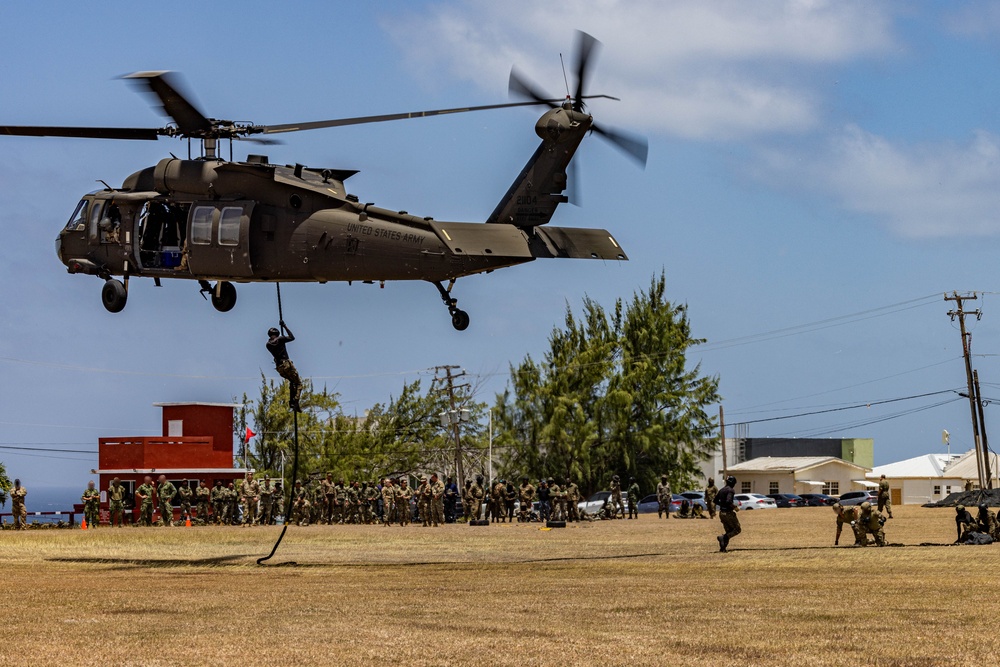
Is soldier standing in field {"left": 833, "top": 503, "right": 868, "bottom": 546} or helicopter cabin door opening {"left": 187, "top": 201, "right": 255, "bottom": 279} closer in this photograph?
helicopter cabin door opening {"left": 187, "top": 201, "right": 255, "bottom": 279}

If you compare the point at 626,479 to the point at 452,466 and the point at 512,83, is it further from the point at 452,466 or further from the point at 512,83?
the point at 512,83

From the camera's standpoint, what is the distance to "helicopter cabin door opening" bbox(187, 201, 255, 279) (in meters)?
25.0

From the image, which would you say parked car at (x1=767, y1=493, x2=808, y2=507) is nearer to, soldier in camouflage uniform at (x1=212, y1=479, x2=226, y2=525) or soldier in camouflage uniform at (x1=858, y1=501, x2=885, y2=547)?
soldier in camouflage uniform at (x1=212, y1=479, x2=226, y2=525)

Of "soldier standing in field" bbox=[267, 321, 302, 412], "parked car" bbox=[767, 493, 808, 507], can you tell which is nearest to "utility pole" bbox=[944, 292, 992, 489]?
"parked car" bbox=[767, 493, 808, 507]

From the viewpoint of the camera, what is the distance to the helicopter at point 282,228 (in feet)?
81.4

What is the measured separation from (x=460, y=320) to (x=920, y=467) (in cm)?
8134

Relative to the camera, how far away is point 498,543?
3042cm

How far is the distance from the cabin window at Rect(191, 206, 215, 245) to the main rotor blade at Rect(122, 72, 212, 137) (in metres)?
1.50

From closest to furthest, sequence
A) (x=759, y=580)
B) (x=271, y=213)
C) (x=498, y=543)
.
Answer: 1. (x=759, y=580)
2. (x=271, y=213)
3. (x=498, y=543)

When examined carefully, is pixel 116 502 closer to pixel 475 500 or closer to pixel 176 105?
pixel 475 500

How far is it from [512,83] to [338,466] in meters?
55.2

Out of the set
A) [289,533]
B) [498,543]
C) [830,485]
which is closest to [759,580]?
[498,543]

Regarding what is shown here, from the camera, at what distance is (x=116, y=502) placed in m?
44.2

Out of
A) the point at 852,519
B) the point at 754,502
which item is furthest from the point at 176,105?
the point at 754,502
